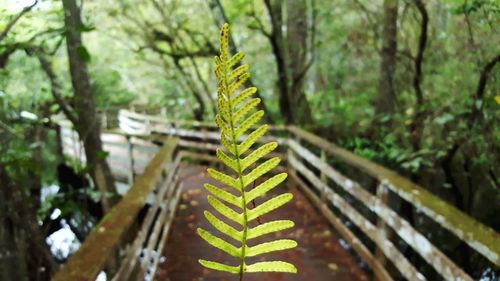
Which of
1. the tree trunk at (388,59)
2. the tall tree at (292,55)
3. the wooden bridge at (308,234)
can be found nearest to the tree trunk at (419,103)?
the tree trunk at (388,59)

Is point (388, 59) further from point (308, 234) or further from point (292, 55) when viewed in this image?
point (308, 234)

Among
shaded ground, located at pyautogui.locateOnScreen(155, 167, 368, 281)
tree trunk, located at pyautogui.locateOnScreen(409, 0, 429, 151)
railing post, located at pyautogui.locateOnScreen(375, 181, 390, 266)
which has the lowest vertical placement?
shaded ground, located at pyautogui.locateOnScreen(155, 167, 368, 281)

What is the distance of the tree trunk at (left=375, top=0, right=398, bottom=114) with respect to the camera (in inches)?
344

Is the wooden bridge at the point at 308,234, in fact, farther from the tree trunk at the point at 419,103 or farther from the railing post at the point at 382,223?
the tree trunk at the point at 419,103

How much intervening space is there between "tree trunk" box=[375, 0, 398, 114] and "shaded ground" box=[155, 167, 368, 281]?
363 centimetres

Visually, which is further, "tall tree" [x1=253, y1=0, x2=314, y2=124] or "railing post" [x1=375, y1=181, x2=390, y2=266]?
"tall tree" [x1=253, y1=0, x2=314, y2=124]

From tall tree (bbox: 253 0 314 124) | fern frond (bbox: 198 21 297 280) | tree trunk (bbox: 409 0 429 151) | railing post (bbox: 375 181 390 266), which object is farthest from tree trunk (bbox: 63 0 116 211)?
fern frond (bbox: 198 21 297 280)

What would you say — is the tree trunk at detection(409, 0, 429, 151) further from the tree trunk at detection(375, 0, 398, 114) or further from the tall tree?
the tall tree

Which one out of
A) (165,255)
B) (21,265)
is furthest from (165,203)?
(21,265)

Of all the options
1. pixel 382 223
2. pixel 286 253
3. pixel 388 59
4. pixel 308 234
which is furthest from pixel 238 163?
pixel 388 59

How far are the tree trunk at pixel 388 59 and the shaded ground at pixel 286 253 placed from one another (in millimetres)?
3632

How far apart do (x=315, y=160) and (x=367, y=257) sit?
2.04 metres

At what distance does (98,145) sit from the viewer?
735cm

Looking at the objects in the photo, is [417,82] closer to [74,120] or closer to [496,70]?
[496,70]
